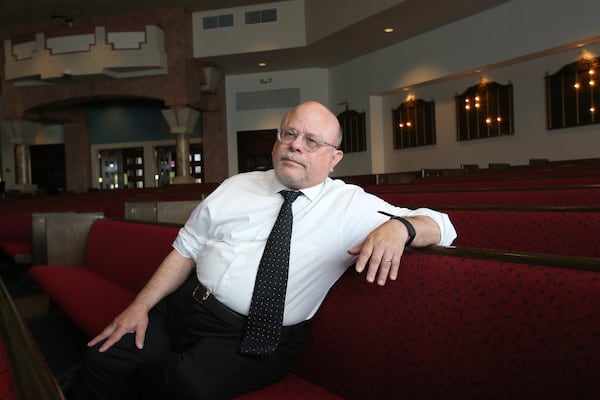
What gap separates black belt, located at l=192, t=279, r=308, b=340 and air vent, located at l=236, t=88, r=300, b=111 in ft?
38.6

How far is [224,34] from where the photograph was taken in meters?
11.6

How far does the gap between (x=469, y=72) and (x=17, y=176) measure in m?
12.6

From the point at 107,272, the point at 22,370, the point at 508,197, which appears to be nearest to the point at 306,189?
the point at 22,370

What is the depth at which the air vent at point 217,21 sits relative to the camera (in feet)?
38.2

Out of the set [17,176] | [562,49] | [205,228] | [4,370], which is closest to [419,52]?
[562,49]

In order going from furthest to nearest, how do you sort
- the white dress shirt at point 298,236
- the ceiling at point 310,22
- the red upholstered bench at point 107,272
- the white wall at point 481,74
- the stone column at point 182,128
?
the stone column at point 182,128, the ceiling at point 310,22, the white wall at point 481,74, the red upholstered bench at point 107,272, the white dress shirt at point 298,236

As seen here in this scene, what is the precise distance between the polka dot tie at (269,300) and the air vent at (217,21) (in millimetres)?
11233

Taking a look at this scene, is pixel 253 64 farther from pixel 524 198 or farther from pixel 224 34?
pixel 524 198

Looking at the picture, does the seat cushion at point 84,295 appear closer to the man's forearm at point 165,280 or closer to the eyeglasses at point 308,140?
the man's forearm at point 165,280

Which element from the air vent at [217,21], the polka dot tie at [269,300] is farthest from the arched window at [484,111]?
the polka dot tie at [269,300]

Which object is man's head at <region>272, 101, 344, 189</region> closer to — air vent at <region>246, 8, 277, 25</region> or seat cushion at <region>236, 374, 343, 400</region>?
seat cushion at <region>236, 374, 343, 400</region>

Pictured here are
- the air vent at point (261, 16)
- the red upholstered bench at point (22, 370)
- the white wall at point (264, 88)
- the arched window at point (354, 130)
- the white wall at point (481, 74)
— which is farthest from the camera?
the white wall at point (264, 88)

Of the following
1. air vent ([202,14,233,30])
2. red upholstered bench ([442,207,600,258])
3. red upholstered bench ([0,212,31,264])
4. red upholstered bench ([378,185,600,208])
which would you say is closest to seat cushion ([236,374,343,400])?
red upholstered bench ([442,207,600,258])

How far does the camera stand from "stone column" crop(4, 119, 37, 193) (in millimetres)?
13477
